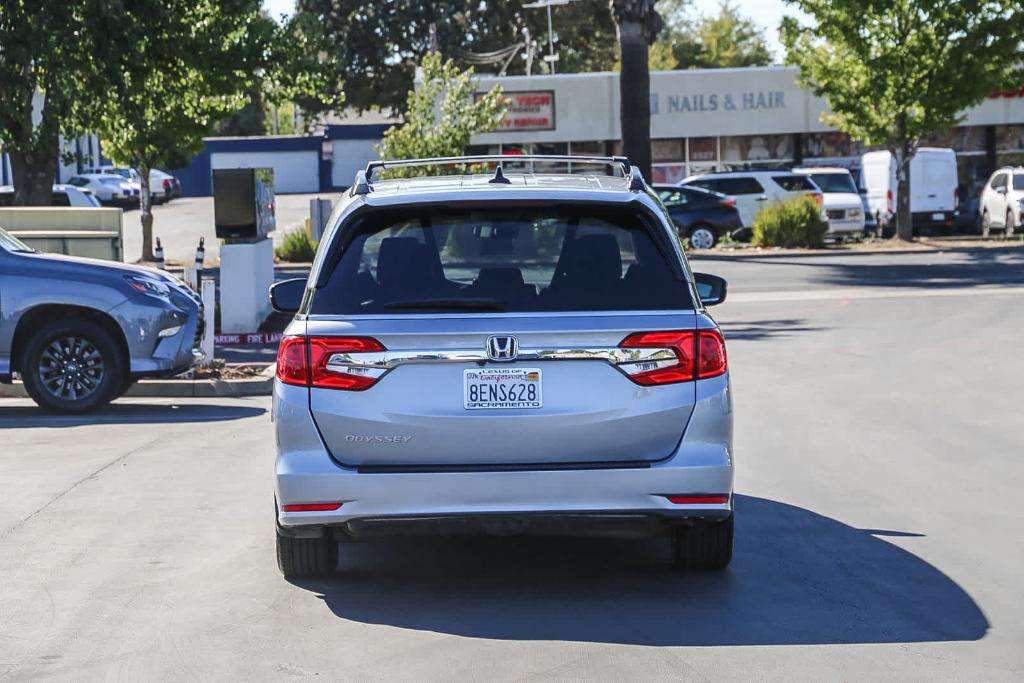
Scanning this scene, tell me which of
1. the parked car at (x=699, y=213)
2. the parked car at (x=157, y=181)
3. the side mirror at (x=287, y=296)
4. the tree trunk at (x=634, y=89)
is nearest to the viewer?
the side mirror at (x=287, y=296)

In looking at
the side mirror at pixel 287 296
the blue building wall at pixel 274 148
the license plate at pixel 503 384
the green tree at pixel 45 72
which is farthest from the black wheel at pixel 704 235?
the blue building wall at pixel 274 148

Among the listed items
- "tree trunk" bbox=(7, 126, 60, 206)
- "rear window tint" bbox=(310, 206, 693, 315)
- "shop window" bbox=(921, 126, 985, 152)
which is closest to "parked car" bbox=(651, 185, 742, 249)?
"shop window" bbox=(921, 126, 985, 152)

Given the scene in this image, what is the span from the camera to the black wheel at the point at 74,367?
13.1 m

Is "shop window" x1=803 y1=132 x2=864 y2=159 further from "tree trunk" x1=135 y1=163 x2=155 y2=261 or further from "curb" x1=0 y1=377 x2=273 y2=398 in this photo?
"curb" x1=0 y1=377 x2=273 y2=398

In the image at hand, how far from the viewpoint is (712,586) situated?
22.3 ft

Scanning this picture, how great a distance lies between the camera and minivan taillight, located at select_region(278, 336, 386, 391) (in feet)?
20.2

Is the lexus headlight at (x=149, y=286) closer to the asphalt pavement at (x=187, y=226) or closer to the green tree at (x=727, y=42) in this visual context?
the asphalt pavement at (x=187, y=226)

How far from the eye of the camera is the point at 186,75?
2850 cm

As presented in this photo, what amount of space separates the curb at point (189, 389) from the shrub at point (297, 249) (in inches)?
781

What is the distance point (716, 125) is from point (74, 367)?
113 ft

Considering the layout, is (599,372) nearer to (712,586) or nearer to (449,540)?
(712,586)

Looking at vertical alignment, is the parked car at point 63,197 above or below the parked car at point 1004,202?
above

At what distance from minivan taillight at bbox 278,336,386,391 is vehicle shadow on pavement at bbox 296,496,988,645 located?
965 millimetres

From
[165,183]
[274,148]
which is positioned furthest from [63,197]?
[274,148]
